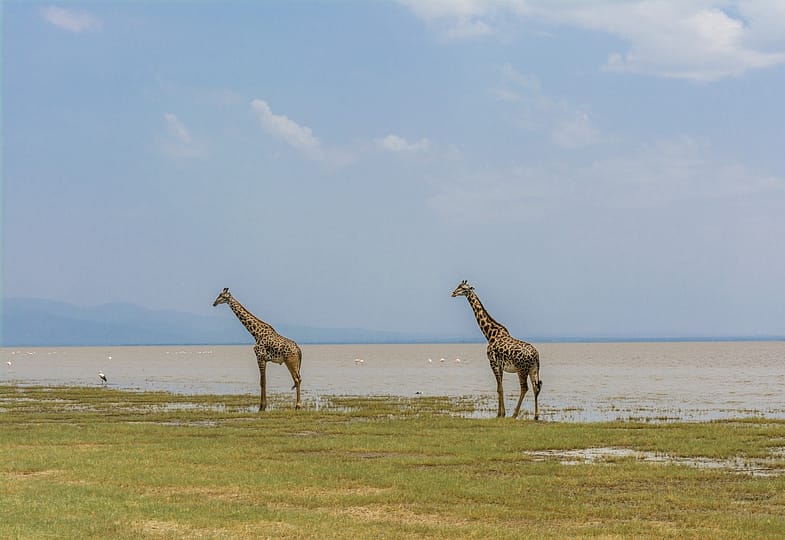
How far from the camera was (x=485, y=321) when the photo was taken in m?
33.7

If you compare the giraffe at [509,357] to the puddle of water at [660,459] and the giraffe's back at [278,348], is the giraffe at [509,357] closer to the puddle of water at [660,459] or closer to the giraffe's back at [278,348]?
the giraffe's back at [278,348]

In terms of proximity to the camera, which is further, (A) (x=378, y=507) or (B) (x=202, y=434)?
(B) (x=202, y=434)

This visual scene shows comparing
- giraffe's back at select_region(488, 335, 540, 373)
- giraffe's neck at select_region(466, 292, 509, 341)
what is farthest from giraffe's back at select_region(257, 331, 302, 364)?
giraffe's back at select_region(488, 335, 540, 373)

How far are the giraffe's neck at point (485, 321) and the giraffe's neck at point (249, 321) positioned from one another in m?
7.91

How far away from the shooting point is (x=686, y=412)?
35188 millimetres

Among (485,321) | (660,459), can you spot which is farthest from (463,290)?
(660,459)

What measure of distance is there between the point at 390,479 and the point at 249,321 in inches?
776

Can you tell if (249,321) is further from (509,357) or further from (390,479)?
(390,479)

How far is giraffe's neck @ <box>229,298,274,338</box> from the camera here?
3609 centimetres

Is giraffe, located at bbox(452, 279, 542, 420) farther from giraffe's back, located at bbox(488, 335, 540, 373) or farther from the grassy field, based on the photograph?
the grassy field

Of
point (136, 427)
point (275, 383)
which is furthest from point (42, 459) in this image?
point (275, 383)

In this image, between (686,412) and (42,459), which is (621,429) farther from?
(42,459)

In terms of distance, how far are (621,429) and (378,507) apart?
13578 mm

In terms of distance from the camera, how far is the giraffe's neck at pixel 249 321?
3609 cm
